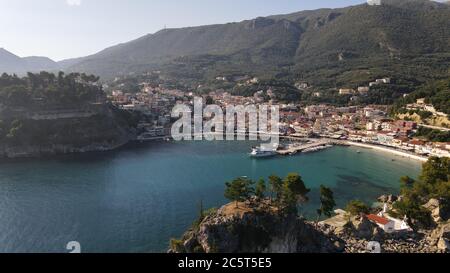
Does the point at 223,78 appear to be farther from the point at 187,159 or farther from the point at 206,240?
the point at 206,240

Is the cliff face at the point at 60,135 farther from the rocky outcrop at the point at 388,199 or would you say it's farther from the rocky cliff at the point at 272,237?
the rocky outcrop at the point at 388,199

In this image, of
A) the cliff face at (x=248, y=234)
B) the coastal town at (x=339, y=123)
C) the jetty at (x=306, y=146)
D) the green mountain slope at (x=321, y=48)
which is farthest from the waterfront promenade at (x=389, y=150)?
the green mountain slope at (x=321, y=48)

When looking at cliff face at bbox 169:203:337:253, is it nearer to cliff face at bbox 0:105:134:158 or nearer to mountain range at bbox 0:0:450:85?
cliff face at bbox 0:105:134:158

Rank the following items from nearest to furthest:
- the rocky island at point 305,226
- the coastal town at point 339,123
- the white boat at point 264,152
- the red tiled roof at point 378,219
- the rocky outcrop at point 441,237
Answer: the rocky island at point 305,226
the rocky outcrop at point 441,237
the red tiled roof at point 378,219
the white boat at point 264,152
the coastal town at point 339,123

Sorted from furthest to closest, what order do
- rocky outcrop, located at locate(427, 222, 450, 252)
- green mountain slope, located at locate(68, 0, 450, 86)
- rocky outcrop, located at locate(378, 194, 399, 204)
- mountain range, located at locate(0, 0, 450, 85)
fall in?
1. mountain range, located at locate(0, 0, 450, 85)
2. green mountain slope, located at locate(68, 0, 450, 86)
3. rocky outcrop, located at locate(378, 194, 399, 204)
4. rocky outcrop, located at locate(427, 222, 450, 252)

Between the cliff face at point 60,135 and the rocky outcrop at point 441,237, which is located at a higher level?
the cliff face at point 60,135

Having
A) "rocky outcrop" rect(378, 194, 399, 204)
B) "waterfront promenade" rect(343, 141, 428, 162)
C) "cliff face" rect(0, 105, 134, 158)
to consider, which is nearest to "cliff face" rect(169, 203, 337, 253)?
"rocky outcrop" rect(378, 194, 399, 204)

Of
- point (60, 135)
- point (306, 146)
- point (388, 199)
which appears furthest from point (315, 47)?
point (388, 199)
